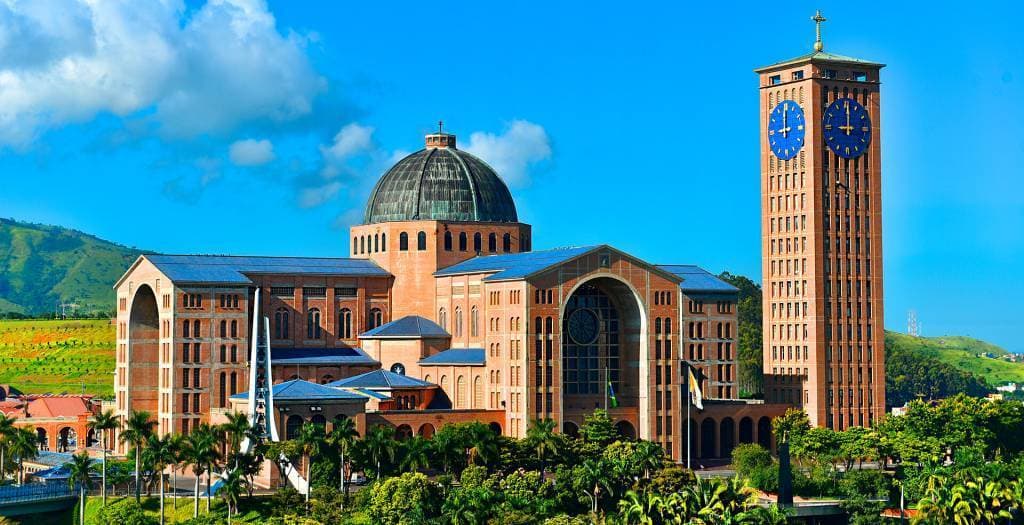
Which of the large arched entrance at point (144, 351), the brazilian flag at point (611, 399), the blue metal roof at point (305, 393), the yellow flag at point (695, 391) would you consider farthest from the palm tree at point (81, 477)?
the yellow flag at point (695, 391)

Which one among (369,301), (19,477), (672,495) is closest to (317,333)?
(369,301)

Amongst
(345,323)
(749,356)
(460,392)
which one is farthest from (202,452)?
(749,356)

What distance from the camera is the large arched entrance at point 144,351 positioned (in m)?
125

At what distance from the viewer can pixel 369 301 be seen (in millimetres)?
132000

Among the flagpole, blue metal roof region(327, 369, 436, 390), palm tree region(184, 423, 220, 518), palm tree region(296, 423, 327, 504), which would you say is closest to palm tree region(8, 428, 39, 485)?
palm tree region(184, 423, 220, 518)

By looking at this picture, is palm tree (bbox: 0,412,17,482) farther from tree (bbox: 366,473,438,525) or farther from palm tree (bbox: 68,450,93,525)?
tree (bbox: 366,473,438,525)

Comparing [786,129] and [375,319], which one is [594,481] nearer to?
[375,319]

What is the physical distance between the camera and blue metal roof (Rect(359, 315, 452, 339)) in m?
127

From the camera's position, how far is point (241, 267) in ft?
414

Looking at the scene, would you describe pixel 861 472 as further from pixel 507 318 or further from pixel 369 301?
pixel 369 301

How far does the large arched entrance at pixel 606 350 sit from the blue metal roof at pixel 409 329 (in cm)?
1117

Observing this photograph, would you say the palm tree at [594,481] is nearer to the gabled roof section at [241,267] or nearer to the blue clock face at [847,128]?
the gabled roof section at [241,267]

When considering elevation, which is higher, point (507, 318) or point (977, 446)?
point (507, 318)

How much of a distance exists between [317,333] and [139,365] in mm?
13238
